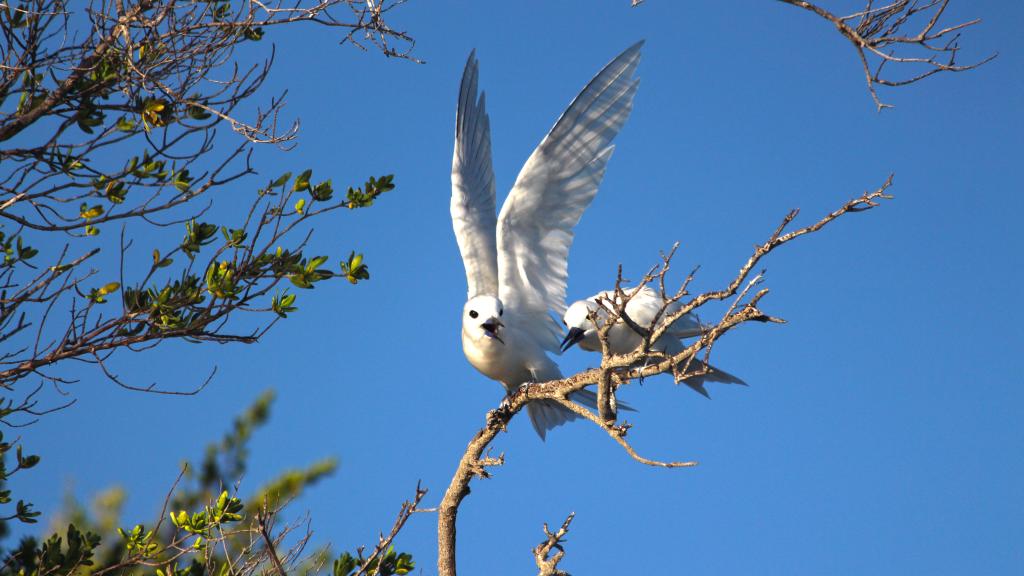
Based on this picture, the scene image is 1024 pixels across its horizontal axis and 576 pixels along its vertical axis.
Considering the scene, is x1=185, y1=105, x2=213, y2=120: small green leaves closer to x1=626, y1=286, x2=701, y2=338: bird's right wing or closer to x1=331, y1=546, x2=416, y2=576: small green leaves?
x1=331, y1=546, x2=416, y2=576: small green leaves

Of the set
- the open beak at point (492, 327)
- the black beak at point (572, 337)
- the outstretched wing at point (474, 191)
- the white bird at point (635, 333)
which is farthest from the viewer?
the black beak at point (572, 337)

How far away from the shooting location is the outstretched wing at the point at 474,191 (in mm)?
7949

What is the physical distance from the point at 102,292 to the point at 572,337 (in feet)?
14.6

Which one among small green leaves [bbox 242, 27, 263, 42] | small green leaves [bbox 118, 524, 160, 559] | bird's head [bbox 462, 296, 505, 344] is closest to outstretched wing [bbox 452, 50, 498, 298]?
bird's head [bbox 462, 296, 505, 344]

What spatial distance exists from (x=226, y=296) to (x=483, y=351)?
270 centimetres

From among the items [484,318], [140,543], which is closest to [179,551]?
[140,543]

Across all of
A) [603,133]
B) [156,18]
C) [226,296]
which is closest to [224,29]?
[156,18]

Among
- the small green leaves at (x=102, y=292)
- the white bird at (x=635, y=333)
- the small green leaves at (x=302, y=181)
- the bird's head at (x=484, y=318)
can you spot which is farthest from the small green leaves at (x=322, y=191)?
the white bird at (x=635, y=333)

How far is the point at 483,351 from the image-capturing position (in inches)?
293

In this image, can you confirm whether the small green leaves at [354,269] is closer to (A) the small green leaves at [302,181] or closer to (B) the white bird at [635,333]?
(A) the small green leaves at [302,181]

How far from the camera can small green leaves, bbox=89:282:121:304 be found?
200 inches

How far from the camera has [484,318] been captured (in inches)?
288

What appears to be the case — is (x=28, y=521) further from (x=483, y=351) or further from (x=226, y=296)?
(x=483, y=351)

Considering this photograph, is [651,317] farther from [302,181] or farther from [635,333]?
[302,181]
